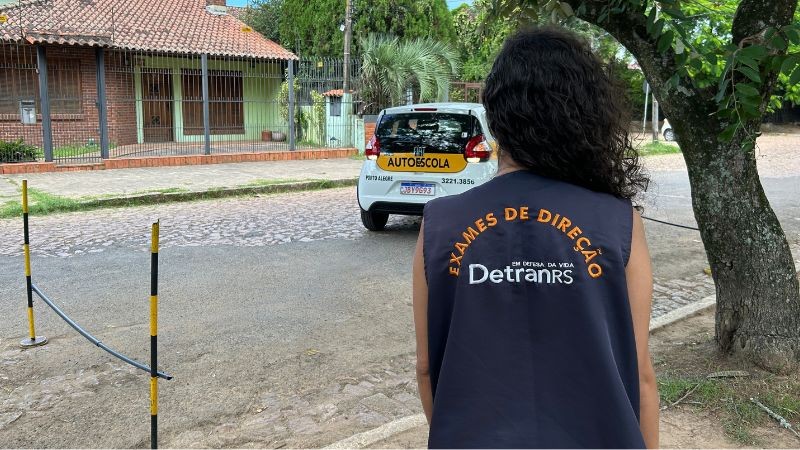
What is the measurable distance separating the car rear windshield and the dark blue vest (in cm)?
656

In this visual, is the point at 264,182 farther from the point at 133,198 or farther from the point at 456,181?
the point at 456,181

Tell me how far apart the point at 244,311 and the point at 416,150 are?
336 centimetres

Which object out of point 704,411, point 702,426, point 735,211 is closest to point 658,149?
point 735,211

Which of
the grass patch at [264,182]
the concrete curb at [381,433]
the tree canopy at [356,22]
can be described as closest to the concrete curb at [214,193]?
the grass patch at [264,182]

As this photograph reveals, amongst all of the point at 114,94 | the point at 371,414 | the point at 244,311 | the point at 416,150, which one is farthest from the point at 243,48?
the point at 371,414

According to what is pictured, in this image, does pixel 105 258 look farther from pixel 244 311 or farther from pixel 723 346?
pixel 723 346

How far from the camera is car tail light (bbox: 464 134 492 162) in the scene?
792 cm

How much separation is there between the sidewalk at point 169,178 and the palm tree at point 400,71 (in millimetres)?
3491

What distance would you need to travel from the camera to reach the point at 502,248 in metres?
1.48

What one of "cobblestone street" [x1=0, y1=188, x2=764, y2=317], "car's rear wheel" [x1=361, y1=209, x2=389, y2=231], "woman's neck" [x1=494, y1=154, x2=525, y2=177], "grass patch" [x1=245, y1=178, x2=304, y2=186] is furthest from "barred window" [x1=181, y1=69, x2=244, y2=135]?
"woman's neck" [x1=494, y1=154, x2=525, y2=177]

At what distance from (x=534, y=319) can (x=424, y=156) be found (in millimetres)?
6748

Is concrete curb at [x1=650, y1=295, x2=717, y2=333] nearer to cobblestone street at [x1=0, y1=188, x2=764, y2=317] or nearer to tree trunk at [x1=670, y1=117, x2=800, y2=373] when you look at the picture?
cobblestone street at [x1=0, y1=188, x2=764, y2=317]

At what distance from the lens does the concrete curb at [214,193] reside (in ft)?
37.2

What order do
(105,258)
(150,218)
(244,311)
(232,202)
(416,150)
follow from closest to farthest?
1. (244,311)
2. (105,258)
3. (416,150)
4. (150,218)
5. (232,202)
